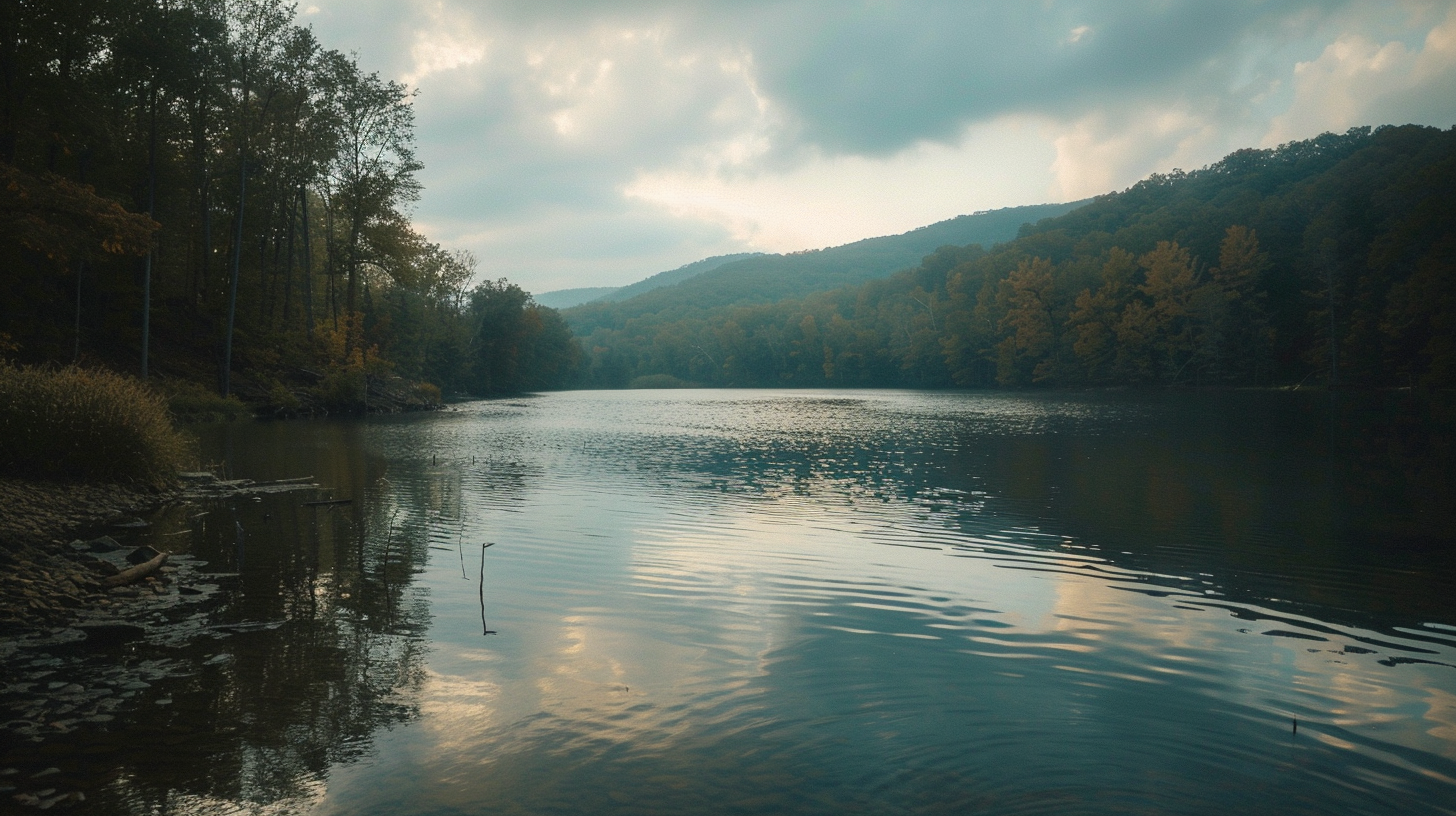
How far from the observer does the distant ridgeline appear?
2613 inches

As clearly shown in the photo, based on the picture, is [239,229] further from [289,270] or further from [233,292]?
[289,270]

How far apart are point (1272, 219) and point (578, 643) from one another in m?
103

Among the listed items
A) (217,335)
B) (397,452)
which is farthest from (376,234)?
(397,452)

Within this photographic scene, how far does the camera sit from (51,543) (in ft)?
36.0

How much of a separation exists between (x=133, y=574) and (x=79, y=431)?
7399 mm

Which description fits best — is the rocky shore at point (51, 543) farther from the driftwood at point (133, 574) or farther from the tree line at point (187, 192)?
the tree line at point (187, 192)

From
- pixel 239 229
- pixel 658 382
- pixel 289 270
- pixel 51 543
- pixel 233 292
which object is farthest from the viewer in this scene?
pixel 658 382

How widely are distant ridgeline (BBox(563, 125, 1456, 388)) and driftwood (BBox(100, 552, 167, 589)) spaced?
75070 millimetres

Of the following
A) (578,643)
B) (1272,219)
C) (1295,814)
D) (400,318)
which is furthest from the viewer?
(1272,219)

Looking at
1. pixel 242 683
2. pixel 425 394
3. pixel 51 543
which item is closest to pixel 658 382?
pixel 425 394

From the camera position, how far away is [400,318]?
254 ft

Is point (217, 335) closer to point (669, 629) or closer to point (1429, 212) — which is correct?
point (669, 629)

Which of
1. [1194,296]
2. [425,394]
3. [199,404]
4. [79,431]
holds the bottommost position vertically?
[79,431]

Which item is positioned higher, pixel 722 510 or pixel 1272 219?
pixel 1272 219
